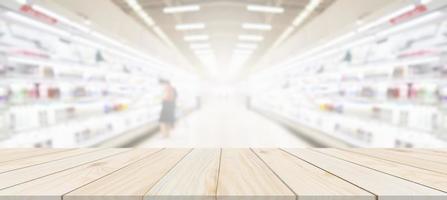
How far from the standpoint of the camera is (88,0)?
3.21m

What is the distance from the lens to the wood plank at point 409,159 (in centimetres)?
76

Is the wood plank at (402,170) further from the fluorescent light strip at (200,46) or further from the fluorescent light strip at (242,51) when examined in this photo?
the fluorescent light strip at (242,51)

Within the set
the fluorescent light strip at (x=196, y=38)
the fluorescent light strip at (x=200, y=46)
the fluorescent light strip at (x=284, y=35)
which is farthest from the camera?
the fluorescent light strip at (x=200, y=46)

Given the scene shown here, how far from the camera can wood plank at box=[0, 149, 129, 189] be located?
633 millimetres

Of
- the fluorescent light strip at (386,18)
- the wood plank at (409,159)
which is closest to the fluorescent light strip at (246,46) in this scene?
the fluorescent light strip at (386,18)

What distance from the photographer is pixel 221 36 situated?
7.57m

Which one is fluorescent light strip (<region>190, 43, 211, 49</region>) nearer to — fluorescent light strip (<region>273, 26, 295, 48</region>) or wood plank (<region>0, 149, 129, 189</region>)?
fluorescent light strip (<region>273, 26, 295, 48</region>)

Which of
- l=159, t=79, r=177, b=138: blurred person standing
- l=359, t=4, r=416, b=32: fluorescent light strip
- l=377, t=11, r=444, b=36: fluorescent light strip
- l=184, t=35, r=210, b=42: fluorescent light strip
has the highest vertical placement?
l=184, t=35, r=210, b=42: fluorescent light strip

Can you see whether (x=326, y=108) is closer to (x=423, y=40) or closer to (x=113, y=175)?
(x=423, y=40)

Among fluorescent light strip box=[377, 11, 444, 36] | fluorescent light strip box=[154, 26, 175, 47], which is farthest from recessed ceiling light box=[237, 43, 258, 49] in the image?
fluorescent light strip box=[377, 11, 444, 36]

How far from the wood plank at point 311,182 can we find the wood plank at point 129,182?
0.37 meters

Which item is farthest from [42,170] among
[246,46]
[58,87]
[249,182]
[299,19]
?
[246,46]

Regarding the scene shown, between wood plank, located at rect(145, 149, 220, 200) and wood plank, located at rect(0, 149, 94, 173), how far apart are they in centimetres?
51

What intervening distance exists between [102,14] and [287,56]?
5.56 m
